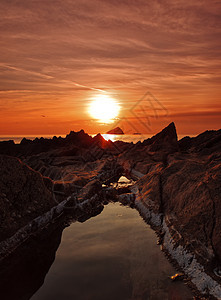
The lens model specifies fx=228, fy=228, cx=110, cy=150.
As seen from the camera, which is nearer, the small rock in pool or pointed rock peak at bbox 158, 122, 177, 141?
the small rock in pool

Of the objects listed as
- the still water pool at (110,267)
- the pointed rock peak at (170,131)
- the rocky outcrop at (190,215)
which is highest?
the pointed rock peak at (170,131)

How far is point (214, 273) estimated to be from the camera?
1139 cm

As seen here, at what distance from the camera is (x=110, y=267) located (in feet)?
47.3

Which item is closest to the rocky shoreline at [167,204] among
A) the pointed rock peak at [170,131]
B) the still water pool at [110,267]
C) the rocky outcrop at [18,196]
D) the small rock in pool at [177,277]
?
the rocky outcrop at [18,196]

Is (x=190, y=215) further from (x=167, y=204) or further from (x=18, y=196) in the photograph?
(x=18, y=196)

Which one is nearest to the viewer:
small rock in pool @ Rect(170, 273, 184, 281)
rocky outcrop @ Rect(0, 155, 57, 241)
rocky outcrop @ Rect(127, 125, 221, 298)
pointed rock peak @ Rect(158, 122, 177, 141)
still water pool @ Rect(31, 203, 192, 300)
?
still water pool @ Rect(31, 203, 192, 300)

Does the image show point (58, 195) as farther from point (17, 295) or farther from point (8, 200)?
point (17, 295)

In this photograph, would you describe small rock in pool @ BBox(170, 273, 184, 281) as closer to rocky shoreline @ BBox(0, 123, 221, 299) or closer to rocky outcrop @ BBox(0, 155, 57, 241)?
rocky shoreline @ BBox(0, 123, 221, 299)

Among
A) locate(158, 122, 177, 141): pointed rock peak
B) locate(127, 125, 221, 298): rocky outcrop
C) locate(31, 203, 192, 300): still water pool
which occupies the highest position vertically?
locate(158, 122, 177, 141): pointed rock peak

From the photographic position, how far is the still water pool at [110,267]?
463 inches

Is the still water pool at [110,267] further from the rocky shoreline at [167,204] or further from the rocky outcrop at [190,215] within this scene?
the rocky shoreline at [167,204]

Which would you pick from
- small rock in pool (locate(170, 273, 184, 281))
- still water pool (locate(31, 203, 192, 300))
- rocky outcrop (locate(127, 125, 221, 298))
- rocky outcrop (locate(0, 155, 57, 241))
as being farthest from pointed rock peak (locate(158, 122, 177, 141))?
small rock in pool (locate(170, 273, 184, 281))

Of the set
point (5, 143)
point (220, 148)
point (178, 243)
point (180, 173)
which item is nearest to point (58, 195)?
point (180, 173)

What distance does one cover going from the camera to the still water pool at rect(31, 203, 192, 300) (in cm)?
1175
